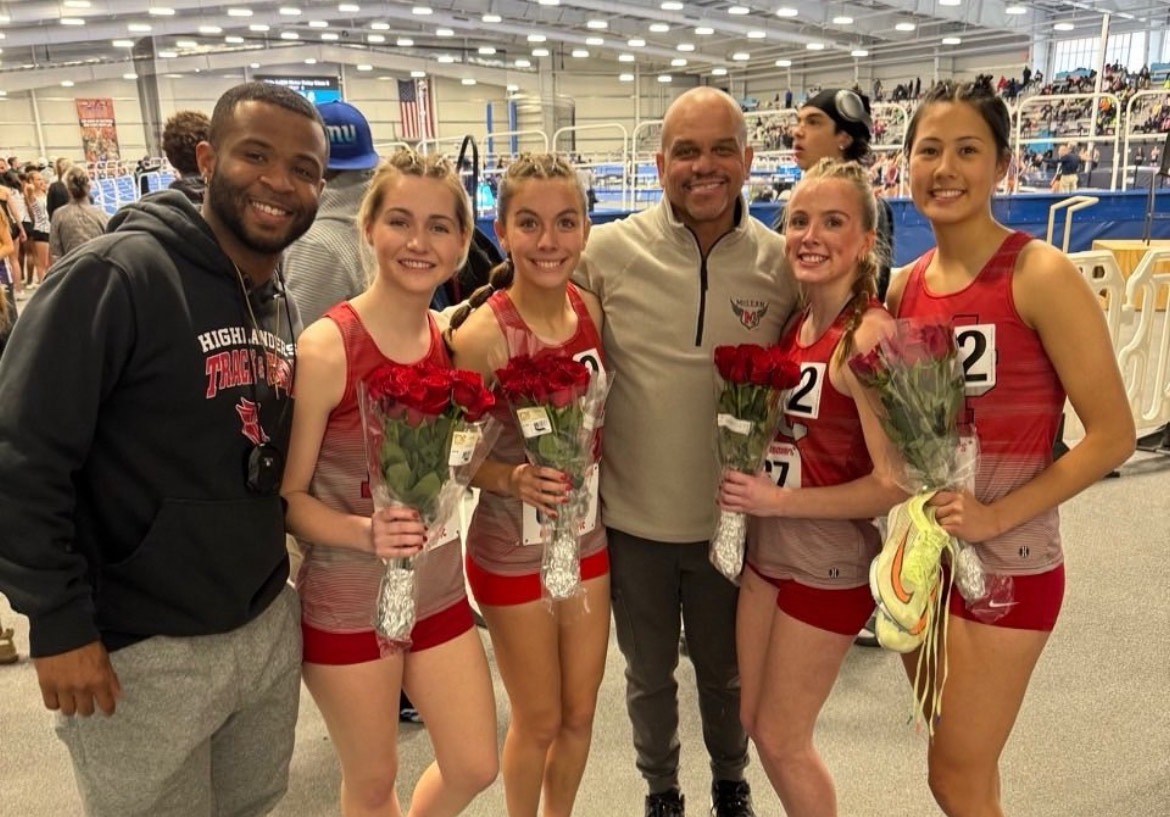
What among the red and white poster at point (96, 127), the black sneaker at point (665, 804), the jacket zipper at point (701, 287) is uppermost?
the red and white poster at point (96, 127)

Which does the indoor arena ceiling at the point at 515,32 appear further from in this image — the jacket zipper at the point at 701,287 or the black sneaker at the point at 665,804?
the black sneaker at the point at 665,804

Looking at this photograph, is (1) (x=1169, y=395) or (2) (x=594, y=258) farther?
(1) (x=1169, y=395)

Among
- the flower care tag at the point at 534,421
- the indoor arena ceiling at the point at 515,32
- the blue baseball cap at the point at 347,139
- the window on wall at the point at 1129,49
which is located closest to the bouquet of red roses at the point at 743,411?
the flower care tag at the point at 534,421

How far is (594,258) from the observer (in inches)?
80.4

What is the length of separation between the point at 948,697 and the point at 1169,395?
14.6 feet

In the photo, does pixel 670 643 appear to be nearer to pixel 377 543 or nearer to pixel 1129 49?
pixel 377 543

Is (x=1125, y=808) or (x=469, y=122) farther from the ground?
A: (x=469, y=122)

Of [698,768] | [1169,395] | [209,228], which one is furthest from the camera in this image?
[1169,395]

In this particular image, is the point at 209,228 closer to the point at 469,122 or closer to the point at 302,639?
the point at 302,639

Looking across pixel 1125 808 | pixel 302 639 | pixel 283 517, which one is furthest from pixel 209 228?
pixel 1125 808

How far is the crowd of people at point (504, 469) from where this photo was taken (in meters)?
1.32

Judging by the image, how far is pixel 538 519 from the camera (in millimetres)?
1722

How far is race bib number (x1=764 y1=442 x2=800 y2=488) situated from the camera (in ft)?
5.77

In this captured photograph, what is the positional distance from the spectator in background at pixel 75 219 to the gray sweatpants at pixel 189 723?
673cm
